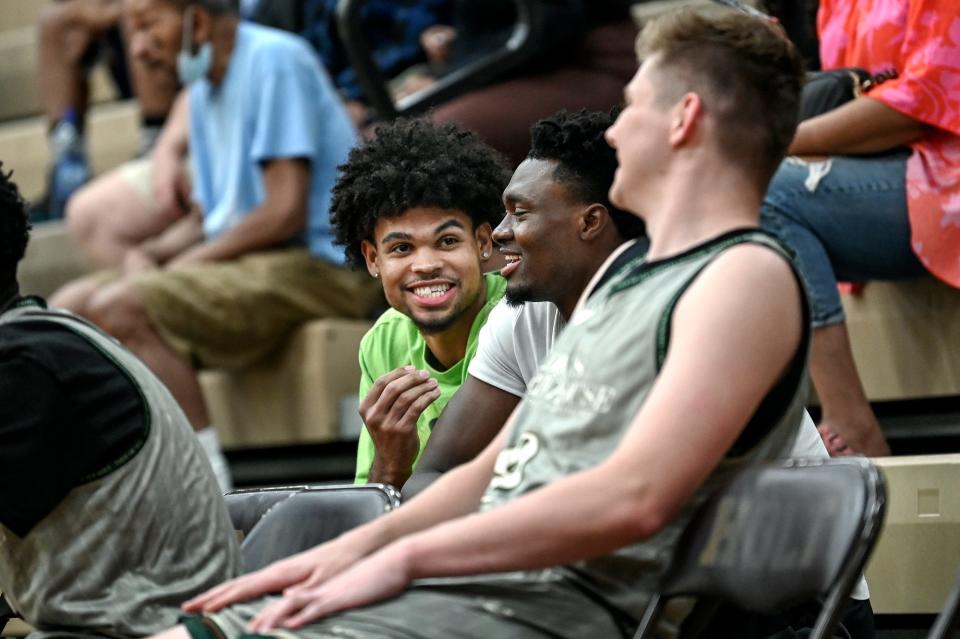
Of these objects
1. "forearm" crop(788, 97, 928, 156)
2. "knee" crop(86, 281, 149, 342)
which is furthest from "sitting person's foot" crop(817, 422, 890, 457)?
"knee" crop(86, 281, 149, 342)

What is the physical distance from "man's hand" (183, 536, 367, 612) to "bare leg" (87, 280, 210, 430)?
2.68 m

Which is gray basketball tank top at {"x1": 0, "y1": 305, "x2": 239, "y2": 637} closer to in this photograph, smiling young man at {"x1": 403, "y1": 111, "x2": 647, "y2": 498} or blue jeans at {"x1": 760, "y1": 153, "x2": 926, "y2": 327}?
smiling young man at {"x1": 403, "y1": 111, "x2": 647, "y2": 498}

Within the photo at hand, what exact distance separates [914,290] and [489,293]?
3.42 ft

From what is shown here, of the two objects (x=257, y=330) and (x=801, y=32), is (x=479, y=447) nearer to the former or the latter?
(x=801, y=32)

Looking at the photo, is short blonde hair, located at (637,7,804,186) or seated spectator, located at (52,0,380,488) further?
seated spectator, located at (52,0,380,488)

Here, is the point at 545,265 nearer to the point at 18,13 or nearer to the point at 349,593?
the point at 349,593

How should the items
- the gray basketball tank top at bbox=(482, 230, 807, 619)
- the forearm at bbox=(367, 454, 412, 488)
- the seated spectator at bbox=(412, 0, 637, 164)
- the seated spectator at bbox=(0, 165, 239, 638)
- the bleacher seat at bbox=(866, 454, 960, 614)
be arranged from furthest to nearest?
the seated spectator at bbox=(412, 0, 637, 164)
the bleacher seat at bbox=(866, 454, 960, 614)
the forearm at bbox=(367, 454, 412, 488)
the seated spectator at bbox=(0, 165, 239, 638)
the gray basketball tank top at bbox=(482, 230, 807, 619)

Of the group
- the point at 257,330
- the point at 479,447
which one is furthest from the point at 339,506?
the point at 257,330

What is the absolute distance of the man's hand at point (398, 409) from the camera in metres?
2.76

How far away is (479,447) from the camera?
267 centimetres

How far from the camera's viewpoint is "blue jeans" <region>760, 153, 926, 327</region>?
3271mm

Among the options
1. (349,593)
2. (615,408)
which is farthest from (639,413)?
(349,593)

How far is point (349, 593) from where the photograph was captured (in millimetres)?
1895

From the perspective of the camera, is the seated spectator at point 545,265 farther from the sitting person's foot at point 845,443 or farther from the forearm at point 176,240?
the forearm at point 176,240
